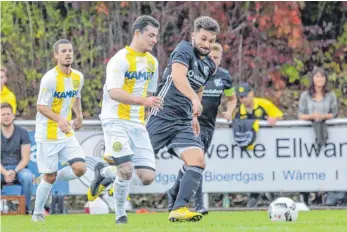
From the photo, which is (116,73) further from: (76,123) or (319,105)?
(319,105)

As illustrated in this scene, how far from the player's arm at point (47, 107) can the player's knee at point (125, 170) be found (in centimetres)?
147

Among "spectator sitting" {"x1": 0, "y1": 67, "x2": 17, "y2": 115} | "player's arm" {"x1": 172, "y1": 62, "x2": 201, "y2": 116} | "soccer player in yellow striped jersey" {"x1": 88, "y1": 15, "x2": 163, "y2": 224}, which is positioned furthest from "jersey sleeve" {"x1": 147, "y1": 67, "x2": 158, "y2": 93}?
"spectator sitting" {"x1": 0, "y1": 67, "x2": 17, "y2": 115}

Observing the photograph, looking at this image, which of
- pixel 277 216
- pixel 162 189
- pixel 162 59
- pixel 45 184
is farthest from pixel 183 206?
Result: pixel 162 59

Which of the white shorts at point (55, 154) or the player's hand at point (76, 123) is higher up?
the player's hand at point (76, 123)

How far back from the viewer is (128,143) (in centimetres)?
1237

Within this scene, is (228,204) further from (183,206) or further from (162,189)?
(183,206)

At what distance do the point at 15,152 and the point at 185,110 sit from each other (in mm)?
5374

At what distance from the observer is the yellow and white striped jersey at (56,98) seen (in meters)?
14.1

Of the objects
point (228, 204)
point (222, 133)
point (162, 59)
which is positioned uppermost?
point (162, 59)

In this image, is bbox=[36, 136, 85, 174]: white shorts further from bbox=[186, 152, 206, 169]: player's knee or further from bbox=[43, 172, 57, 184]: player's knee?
bbox=[186, 152, 206, 169]: player's knee

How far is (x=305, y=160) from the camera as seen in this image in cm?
1769

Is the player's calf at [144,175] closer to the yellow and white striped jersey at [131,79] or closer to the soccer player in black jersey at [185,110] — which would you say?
the soccer player in black jersey at [185,110]

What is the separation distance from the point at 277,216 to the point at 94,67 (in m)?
9.71

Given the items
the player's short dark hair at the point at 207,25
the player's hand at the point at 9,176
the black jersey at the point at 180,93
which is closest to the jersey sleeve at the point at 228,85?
the black jersey at the point at 180,93
